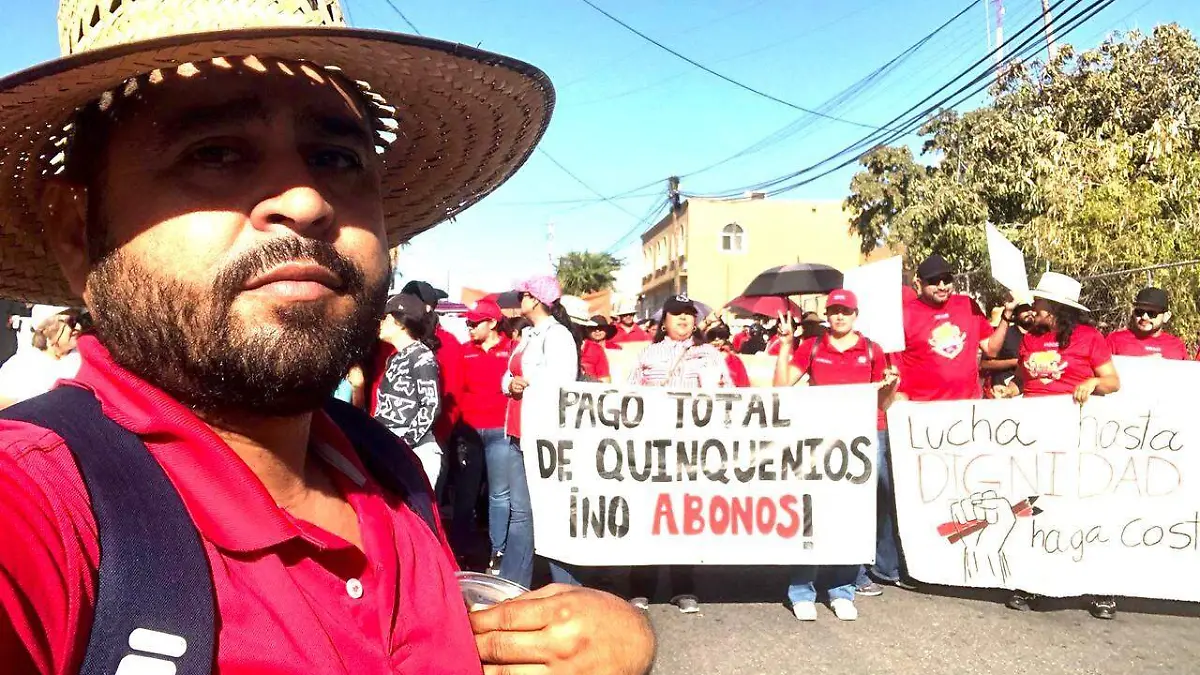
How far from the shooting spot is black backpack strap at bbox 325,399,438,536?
1.40m

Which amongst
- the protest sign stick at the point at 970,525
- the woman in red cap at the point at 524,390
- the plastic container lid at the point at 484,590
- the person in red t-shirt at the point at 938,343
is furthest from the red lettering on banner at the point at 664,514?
the plastic container lid at the point at 484,590

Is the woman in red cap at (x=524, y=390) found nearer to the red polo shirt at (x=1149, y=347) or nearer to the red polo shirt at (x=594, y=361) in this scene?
the red polo shirt at (x=594, y=361)

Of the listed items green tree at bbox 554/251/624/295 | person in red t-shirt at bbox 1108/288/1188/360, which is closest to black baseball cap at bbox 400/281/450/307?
person in red t-shirt at bbox 1108/288/1188/360

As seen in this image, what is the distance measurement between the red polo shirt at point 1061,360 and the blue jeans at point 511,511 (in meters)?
3.53

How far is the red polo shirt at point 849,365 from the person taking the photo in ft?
17.3

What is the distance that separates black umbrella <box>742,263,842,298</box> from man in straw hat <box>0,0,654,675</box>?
10173 mm

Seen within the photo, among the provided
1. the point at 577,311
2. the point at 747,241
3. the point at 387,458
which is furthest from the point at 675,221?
the point at 387,458

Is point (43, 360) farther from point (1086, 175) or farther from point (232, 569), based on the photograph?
point (1086, 175)

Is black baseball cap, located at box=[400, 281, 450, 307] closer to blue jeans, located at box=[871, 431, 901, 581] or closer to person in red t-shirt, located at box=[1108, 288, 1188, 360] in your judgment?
blue jeans, located at box=[871, 431, 901, 581]

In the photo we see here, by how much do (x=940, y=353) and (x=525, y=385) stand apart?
2.86 m

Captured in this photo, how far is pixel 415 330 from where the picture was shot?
16.2 feet

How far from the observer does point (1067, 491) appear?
193 inches

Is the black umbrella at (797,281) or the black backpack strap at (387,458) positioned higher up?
the black umbrella at (797,281)

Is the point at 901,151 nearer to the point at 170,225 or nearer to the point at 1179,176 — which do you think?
the point at 1179,176
